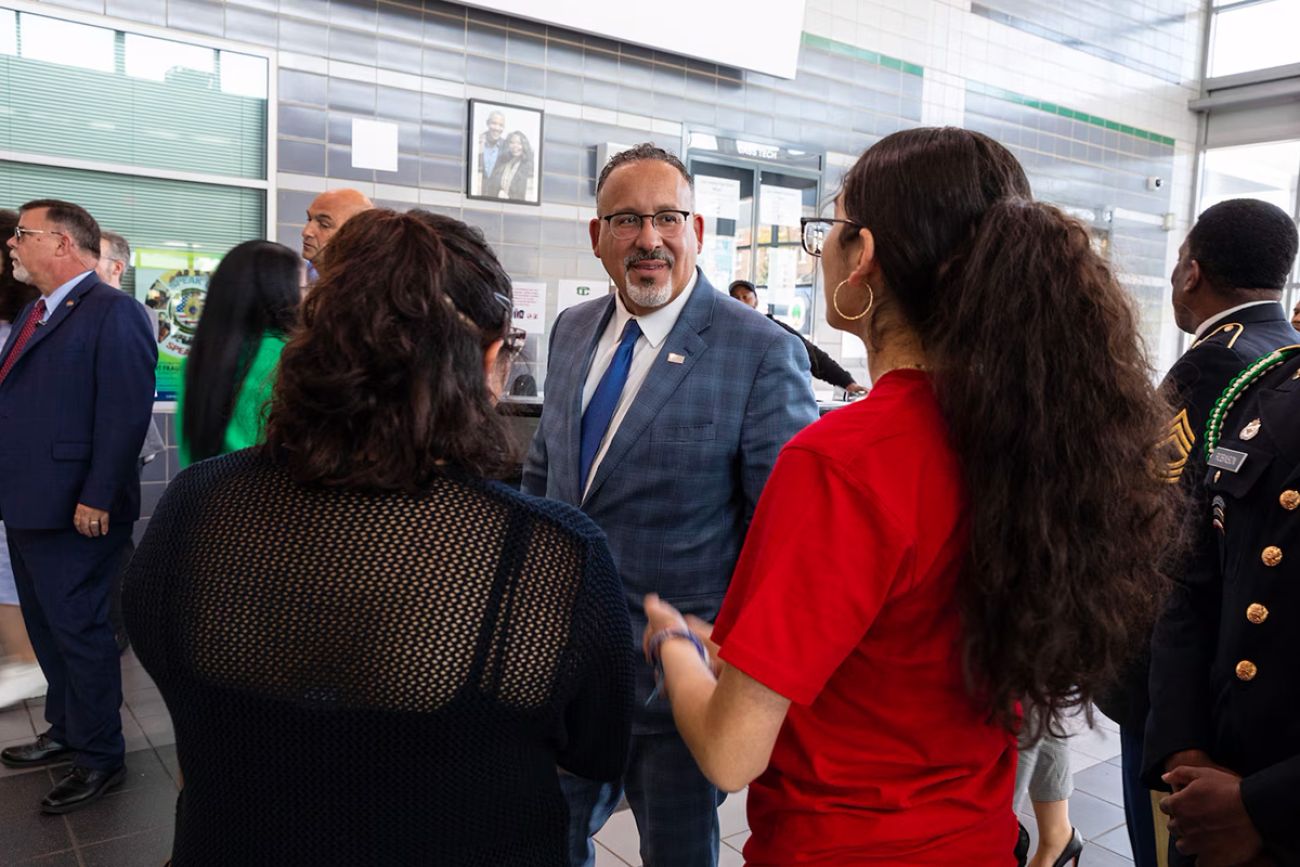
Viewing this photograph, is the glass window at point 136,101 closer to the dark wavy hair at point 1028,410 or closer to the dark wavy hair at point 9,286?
the dark wavy hair at point 9,286

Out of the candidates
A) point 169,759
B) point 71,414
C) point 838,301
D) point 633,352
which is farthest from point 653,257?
point 169,759

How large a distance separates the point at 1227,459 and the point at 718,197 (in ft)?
18.7

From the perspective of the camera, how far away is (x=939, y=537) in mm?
979

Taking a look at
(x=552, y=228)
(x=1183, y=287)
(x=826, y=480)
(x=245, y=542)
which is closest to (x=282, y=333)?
(x=245, y=542)

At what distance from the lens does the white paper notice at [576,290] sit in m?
6.16

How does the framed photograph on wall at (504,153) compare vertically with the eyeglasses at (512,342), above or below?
above

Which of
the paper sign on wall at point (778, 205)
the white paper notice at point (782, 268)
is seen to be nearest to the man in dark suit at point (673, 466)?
the paper sign on wall at point (778, 205)

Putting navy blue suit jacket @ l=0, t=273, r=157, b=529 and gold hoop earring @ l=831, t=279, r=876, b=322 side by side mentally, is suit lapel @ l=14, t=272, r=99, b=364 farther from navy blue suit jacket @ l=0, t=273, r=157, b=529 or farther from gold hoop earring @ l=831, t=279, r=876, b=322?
gold hoop earring @ l=831, t=279, r=876, b=322

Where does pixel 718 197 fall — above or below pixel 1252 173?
below

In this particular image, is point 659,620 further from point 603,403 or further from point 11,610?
point 11,610

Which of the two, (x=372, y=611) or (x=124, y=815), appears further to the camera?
(x=124, y=815)

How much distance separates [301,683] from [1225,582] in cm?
126

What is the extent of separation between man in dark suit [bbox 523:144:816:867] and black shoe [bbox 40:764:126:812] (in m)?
1.87

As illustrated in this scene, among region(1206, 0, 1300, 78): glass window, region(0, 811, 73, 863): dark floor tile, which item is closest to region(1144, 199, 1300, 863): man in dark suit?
region(0, 811, 73, 863): dark floor tile
